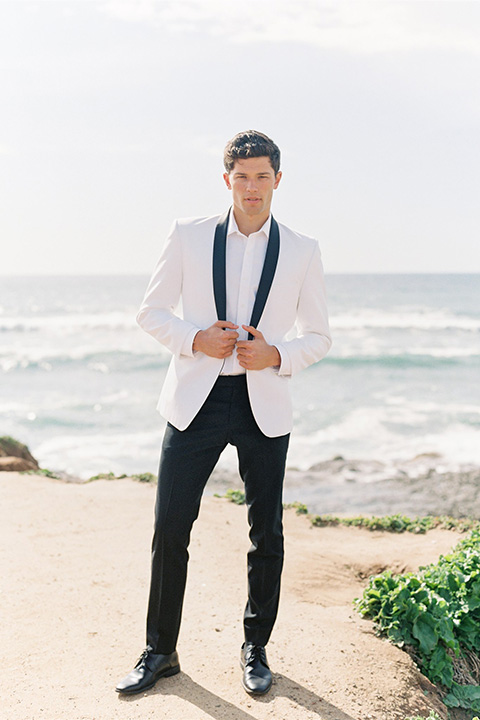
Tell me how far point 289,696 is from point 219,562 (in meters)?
1.91

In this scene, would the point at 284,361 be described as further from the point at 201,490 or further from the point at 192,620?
the point at 192,620

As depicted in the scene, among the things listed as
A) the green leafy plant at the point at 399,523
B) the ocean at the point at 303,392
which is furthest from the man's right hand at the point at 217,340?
the ocean at the point at 303,392

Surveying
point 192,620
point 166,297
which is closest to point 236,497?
point 192,620

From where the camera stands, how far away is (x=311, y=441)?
13398mm

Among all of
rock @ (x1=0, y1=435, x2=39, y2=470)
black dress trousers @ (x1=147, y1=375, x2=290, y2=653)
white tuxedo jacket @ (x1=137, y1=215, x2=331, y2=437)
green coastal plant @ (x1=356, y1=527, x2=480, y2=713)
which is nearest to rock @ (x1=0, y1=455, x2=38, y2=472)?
rock @ (x1=0, y1=435, x2=39, y2=470)

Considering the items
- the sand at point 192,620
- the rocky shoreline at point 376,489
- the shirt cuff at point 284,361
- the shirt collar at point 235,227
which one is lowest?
the rocky shoreline at point 376,489

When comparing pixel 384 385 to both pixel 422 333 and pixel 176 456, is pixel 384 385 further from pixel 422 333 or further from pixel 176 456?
pixel 176 456

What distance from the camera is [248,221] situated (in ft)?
9.53

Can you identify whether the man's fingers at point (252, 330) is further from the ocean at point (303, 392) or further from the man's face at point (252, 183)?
the ocean at point (303, 392)

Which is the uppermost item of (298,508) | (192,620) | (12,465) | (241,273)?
(241,273)

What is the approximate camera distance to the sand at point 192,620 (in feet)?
9.99

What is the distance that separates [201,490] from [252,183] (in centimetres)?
132

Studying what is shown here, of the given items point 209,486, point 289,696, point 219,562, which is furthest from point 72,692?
point 209,486

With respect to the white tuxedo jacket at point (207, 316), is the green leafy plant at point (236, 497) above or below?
below
